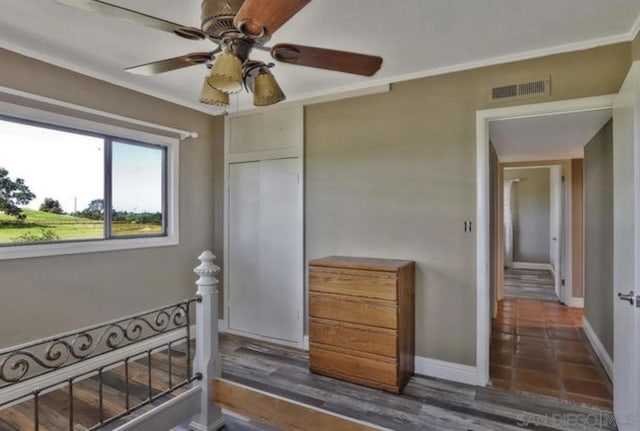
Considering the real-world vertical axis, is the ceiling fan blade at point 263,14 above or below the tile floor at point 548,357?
above

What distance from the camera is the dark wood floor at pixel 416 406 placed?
2262mm

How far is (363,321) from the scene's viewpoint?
2.76 metres

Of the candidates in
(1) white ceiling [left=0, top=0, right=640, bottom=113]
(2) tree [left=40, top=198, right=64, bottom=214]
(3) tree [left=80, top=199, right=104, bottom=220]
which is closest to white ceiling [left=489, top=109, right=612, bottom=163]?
(1) white ceiling [left=0, top=0, right=640, bottom=113]

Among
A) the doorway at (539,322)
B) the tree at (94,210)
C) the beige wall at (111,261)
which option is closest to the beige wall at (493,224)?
the doorway at (539,322)

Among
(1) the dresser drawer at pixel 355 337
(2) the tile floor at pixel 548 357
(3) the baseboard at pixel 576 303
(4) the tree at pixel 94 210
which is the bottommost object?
(2) the tile floor at pixel 548 357

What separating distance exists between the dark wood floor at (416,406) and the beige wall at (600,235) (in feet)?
3.30

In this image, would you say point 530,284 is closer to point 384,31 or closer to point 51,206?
point 384,31

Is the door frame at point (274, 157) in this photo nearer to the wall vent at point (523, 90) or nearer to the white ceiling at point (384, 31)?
the white ceiling at point (384, 31)

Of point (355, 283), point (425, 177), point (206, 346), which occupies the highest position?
point (425, 177)

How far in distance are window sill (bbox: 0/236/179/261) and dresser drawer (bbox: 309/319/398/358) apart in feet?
5.66

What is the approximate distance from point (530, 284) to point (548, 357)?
12.7ft

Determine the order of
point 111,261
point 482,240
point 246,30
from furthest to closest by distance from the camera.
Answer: point 111,261 < point 482,240 < point 246,30

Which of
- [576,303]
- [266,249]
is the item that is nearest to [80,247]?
[266,249]

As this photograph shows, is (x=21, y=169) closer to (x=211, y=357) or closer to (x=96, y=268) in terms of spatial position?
(x=96, y=268)
